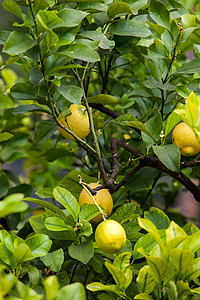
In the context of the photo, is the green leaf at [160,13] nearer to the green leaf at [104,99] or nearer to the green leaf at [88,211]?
the green leaf at [104,99]

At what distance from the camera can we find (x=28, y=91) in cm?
82

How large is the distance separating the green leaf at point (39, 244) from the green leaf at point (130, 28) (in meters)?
0.44

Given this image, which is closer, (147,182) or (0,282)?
(0,282)

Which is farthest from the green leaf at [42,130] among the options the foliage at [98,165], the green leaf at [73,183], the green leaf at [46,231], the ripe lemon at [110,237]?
the ripe lemon at [110,237]

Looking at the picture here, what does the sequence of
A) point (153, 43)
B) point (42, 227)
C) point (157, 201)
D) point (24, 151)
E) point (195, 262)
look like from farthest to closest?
point (24, 151) → point (157, 201) → point (153, 43) → point (42, 227) → point (195, 262)

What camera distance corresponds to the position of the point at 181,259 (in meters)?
0.53

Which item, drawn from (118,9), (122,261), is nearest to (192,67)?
(118,9)

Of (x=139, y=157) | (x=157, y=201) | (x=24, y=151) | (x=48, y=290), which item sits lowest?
(x=157, y=201)

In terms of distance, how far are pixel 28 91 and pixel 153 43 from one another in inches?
10.8

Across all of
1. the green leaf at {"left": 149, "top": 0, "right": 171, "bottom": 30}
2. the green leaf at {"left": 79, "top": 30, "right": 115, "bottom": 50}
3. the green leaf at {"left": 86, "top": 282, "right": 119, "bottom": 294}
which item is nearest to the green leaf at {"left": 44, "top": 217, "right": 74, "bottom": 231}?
the green leaf at {"left": 86, "top": 282, "right": 119, "bottom": 294}

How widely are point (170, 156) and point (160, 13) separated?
0.32 m

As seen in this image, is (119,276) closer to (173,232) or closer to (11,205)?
(173,232)

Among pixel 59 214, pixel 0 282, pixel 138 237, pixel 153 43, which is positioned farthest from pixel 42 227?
pixel 153 43

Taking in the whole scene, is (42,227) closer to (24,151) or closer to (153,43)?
(153,43)
